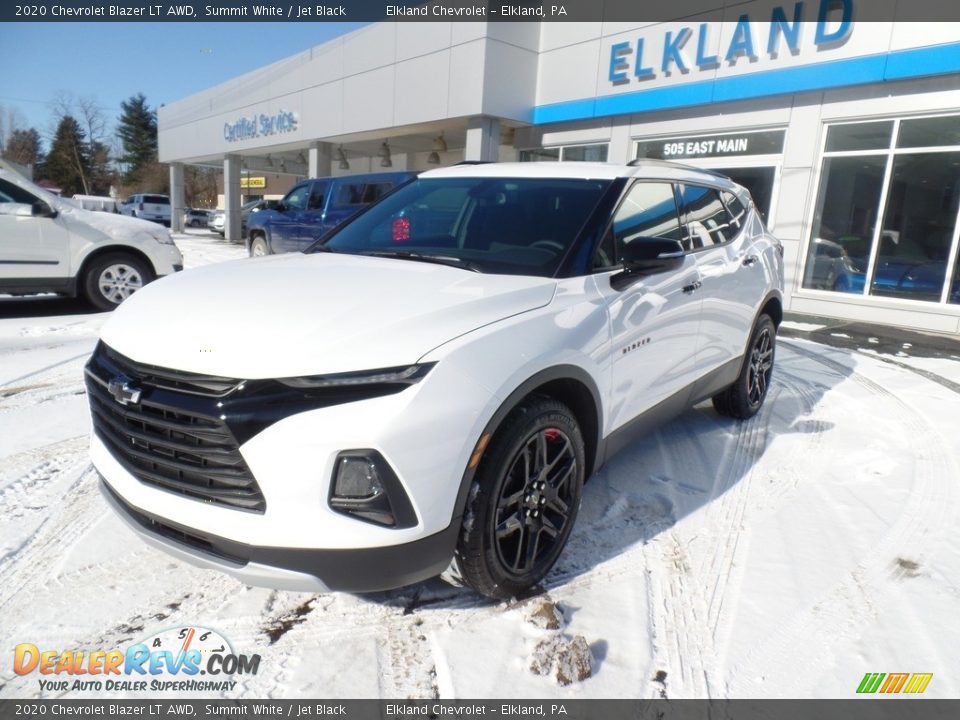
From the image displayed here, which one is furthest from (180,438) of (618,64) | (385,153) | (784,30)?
(385,153)

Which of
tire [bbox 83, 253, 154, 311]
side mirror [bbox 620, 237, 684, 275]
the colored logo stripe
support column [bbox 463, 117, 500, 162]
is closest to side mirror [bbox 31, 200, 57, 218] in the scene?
tire [bbox 83, 253, 154, 311]

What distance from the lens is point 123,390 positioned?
210 cm

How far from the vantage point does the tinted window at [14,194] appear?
7082 millimetres

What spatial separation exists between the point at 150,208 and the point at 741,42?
3523cm

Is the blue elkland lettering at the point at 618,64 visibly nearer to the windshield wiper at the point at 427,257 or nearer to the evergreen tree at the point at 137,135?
the windshield wiper at the point at 427,257

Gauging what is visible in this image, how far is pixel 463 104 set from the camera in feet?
45.6

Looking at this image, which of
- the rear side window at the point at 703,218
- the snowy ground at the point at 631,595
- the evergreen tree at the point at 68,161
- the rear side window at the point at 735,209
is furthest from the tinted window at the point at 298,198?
the evergreen tree at the point at 68,161

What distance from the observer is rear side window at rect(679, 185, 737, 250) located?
12.3 feet

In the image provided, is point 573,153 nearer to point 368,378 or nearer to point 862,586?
point 862,586

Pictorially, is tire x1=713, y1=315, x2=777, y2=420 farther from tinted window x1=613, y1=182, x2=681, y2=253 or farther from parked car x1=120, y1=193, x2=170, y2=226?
parked car x1=120, y1=193, x2=170, y2=226

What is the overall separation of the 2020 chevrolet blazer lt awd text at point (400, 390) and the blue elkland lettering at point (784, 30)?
904 centimetres

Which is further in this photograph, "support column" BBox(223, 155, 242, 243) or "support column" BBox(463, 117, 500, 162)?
"support column" BBox(223, 155, 242, 243)

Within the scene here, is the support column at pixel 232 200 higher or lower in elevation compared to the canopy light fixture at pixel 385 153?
lower

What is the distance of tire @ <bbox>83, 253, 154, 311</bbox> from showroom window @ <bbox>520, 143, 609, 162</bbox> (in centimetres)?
856
